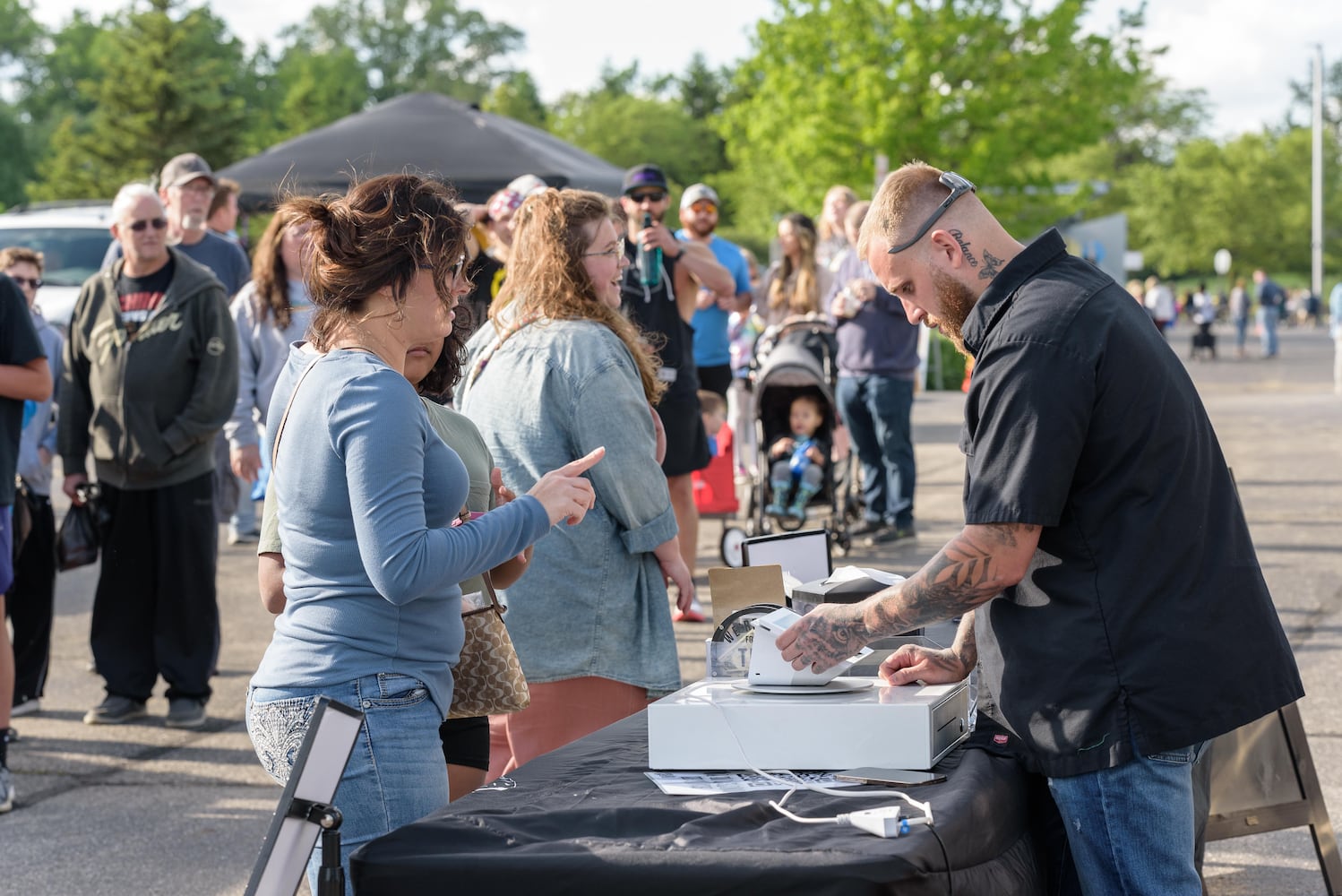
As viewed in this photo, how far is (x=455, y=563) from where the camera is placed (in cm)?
241

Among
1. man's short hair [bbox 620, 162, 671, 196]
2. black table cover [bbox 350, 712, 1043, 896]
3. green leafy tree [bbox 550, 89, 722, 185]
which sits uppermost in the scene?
green leafy tree [bbox 550, 89, 722, 185]

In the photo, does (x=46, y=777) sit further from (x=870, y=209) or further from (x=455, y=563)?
(x=870, y=209)

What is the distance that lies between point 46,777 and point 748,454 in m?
8.16

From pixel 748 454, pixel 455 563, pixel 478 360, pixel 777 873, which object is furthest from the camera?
pixel 748 454

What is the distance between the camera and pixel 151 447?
5.82m

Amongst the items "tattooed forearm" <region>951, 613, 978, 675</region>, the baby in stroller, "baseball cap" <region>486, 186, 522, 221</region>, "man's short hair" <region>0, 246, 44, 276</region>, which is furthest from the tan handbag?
the baby in stroller

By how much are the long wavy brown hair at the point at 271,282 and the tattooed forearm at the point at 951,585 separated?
4430mm

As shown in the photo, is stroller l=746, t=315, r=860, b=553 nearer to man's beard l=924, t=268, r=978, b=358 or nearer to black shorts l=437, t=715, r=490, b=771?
black shorts l=437, t=715, r=490, b=771

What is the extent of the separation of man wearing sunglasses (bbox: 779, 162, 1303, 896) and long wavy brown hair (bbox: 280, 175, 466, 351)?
3.21 feet

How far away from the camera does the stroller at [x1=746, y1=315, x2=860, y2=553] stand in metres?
8.91

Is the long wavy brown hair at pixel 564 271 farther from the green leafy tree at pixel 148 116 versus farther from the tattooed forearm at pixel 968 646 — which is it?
the green leafy tree at pixel 148 116

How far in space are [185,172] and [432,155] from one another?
4.42 m

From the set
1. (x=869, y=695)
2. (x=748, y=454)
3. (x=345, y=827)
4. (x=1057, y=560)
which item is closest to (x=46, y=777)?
(x=345, y=827)

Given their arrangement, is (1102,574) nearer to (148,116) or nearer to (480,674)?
(480,674)
